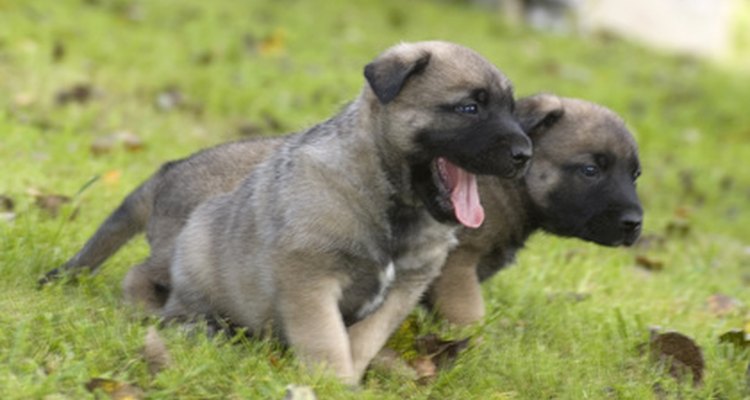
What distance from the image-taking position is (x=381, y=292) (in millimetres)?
4152

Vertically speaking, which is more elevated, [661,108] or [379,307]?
[379,307]

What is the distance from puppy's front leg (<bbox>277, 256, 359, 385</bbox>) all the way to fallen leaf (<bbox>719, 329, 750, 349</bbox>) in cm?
Answer: 165

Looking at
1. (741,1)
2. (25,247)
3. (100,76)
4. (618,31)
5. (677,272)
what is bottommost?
(741,1)

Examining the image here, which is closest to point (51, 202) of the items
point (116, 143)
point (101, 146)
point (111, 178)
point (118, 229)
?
point (111, 178)

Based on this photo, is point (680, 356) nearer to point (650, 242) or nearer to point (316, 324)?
point (316, 324)

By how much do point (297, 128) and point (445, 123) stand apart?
4277mm

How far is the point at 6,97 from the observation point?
749 centimetres

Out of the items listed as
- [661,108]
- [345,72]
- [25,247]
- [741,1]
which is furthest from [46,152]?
[741,1]

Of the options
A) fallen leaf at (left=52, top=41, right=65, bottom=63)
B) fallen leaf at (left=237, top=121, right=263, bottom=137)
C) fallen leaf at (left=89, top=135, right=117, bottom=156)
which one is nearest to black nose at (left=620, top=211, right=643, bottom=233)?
fallen leaf at (left=89, top=135, right=117, bottom=156)

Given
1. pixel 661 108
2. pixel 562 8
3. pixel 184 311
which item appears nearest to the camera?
pixel 184 311

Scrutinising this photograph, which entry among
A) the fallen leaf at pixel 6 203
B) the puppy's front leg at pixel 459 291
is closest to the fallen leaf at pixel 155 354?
the puppy's front leg at pixel 459 291

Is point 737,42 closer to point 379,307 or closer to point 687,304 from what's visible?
point 687,304

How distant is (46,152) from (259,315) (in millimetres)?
2748

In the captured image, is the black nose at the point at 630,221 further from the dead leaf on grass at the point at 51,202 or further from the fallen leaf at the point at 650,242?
the dead leaf on grass at the point at 51,202
